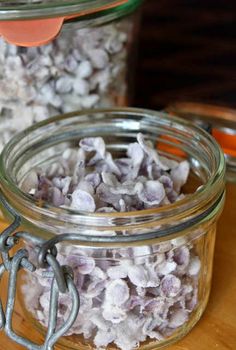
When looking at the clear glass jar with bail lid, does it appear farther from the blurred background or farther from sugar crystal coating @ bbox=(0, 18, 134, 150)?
the blurred background

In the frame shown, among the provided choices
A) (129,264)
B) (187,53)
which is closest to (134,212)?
(129,264)

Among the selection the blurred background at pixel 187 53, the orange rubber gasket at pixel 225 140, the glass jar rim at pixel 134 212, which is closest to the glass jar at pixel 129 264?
the glass jar rim at pixel 134 212

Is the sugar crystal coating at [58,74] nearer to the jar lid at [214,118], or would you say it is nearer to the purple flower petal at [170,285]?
the jar lid at [214,118]

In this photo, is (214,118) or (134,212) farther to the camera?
(214,118)

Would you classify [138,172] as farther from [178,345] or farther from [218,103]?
[218,103]

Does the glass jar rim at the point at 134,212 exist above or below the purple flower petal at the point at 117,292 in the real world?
above

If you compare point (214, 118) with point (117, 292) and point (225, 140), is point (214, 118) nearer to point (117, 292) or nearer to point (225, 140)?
point (225, 140)

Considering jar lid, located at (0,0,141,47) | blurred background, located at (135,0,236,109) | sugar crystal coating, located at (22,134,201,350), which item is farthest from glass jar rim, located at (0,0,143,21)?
blurred background, located at (135,0,236,109)

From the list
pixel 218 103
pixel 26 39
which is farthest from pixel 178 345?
pixel 218 103
